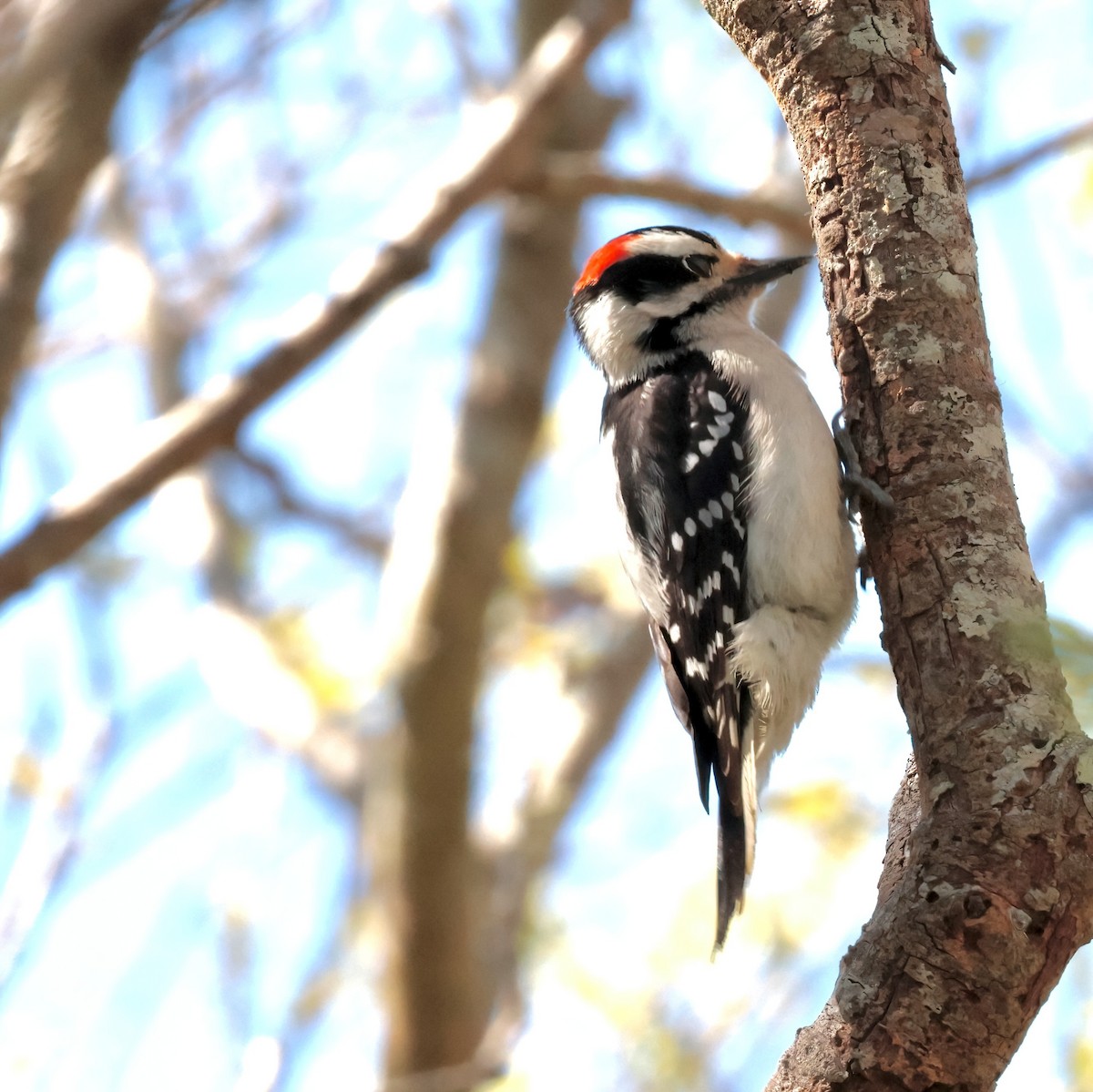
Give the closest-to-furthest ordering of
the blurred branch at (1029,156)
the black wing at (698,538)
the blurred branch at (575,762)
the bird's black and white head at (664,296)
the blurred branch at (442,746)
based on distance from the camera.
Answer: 1. the black wing at (698,538)
2. the bird's black and white head at (664,296)
3. the blurred branch at (1029,156)
4. the blurred branch at (442,746)
5. the blurred branch at (575,762)

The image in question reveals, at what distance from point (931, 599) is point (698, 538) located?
1269 millimetres

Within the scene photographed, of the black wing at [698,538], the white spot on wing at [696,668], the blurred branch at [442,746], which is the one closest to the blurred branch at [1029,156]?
the blurred branch at [442,746]

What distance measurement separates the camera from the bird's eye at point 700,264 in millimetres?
4312

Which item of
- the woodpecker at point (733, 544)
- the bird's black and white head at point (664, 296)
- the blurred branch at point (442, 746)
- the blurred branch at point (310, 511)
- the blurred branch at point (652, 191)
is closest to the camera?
the woodpecker at point (733, 544)

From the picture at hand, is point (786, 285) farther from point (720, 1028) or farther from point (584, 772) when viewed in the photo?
point (720, 1028)

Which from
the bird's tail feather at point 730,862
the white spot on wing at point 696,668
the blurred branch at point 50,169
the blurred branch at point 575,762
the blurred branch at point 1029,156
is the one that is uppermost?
Answer: the blurred branch at point 1029,156

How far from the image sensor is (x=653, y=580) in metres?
3.91

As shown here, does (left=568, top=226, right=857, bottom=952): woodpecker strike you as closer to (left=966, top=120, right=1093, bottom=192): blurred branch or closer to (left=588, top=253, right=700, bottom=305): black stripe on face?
(left=588, top=253, right=700, bottom=305): black stripe on face

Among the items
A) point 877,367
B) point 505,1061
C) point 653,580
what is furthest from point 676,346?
point 505,1061

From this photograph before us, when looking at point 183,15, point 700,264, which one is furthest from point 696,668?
point 183,15

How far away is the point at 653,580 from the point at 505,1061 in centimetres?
261

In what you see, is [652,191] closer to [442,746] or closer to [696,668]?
[442,746]

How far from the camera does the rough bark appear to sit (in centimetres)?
212

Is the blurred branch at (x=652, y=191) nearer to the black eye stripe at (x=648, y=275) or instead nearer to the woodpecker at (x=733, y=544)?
the black eye stripe at (x=648, y=275)
